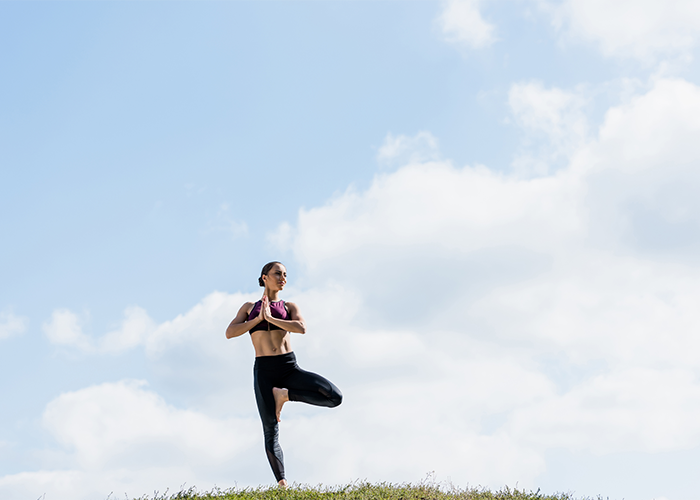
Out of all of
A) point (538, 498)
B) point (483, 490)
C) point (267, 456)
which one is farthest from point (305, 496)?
point (538, 498)

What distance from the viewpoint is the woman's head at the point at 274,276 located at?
10570mm

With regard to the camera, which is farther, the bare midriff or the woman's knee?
the bare midriff

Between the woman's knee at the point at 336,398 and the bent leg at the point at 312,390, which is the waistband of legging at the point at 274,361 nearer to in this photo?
the bent leg at the point at 312,390

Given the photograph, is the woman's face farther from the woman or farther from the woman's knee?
the woman's knee

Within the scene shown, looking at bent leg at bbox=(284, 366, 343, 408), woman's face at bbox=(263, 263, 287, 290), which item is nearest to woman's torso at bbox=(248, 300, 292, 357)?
woman's face at bbox=(263, 263, 287, 290)

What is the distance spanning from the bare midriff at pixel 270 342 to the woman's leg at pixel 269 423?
1.18 feet

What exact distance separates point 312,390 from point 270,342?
Result: 1.05 meters

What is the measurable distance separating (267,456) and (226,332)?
7.02ft

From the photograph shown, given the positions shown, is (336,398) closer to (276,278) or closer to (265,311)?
(265,311)

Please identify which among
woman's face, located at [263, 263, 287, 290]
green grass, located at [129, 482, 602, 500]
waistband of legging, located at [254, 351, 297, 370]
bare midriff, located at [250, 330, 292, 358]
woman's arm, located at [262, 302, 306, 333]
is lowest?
green grass, located at [129, 482, 602, 500]

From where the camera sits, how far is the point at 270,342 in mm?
10344

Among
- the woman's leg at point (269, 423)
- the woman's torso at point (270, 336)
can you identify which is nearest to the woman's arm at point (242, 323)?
the woman's torso at point (270, 336)

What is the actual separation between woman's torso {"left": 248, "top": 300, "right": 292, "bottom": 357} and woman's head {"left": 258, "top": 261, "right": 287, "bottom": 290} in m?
0.33

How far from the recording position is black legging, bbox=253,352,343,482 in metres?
10.1
